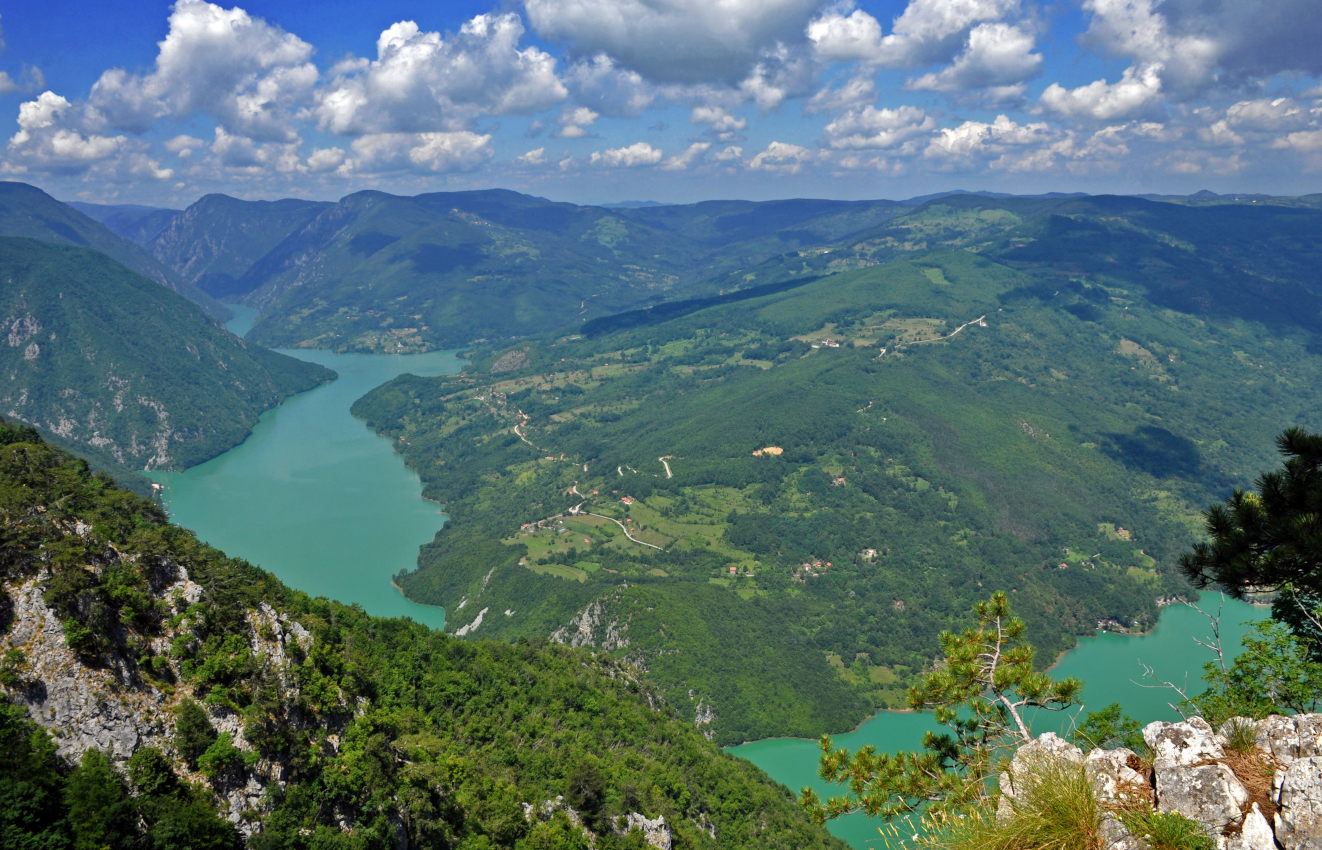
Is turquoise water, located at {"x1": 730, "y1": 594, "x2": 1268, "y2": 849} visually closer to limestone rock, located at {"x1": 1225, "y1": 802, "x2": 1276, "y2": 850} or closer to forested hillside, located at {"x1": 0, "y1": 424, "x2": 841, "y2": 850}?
forested hillside, located at {"x1": 0, "y1": 424, "x2": 841, "y2": 850}

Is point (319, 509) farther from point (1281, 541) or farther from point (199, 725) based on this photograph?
point (1281, 541)

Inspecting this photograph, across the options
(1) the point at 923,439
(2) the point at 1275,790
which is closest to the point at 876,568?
(1) the point at 923,439

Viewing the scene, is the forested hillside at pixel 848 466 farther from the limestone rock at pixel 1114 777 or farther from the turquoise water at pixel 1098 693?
the limestone rock at pixel 1114 777

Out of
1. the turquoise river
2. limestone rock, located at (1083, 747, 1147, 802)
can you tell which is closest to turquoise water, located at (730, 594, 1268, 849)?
the turquoise river

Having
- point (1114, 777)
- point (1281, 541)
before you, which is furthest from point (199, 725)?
point (1281, 541)

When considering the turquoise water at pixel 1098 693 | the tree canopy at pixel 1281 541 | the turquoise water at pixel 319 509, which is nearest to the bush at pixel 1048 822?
the tree canopy at pixel 1281 541
